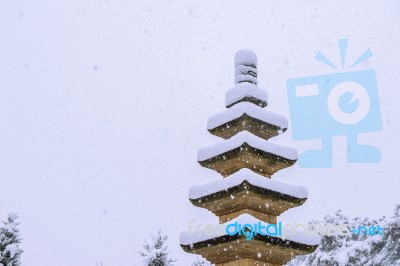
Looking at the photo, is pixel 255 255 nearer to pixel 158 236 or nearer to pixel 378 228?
pixel 158 236

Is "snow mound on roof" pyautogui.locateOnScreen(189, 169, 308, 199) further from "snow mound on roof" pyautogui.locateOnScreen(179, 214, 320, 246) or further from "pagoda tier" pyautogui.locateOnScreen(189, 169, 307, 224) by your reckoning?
"snow mound on roof" pyautogui.locateOnScreen(179, 214, 320, 246)

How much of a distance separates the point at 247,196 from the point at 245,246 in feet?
2.75

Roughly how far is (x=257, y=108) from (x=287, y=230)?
2.28m

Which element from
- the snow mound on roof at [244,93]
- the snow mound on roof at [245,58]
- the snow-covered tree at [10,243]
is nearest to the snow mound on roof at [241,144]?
the snow mound on roof at [244,93]

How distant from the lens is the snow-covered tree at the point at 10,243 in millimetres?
18203

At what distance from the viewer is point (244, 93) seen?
30.3ft

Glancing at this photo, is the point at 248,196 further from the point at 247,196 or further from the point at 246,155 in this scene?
the point at 246,155

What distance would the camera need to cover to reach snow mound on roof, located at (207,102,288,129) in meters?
8.84

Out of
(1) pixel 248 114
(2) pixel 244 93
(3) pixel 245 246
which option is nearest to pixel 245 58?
(2) pixel 244 93

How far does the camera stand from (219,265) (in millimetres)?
8867

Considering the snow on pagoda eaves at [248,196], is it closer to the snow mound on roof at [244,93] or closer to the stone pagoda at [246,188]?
the stone pagoda at [246,188]

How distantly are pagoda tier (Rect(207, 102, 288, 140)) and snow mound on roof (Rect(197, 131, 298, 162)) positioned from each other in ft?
1.33

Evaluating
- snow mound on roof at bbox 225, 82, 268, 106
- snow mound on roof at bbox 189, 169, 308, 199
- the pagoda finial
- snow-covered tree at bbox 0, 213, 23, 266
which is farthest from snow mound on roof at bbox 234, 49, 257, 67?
snow-covered tree at bbox 0, 213, 23, 266

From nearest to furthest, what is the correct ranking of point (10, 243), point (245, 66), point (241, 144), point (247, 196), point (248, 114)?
1. point (247, 196)
2. point (241, 144)
3. point (248, 114)
4. point (245, 66)
5. point (10, 243)
